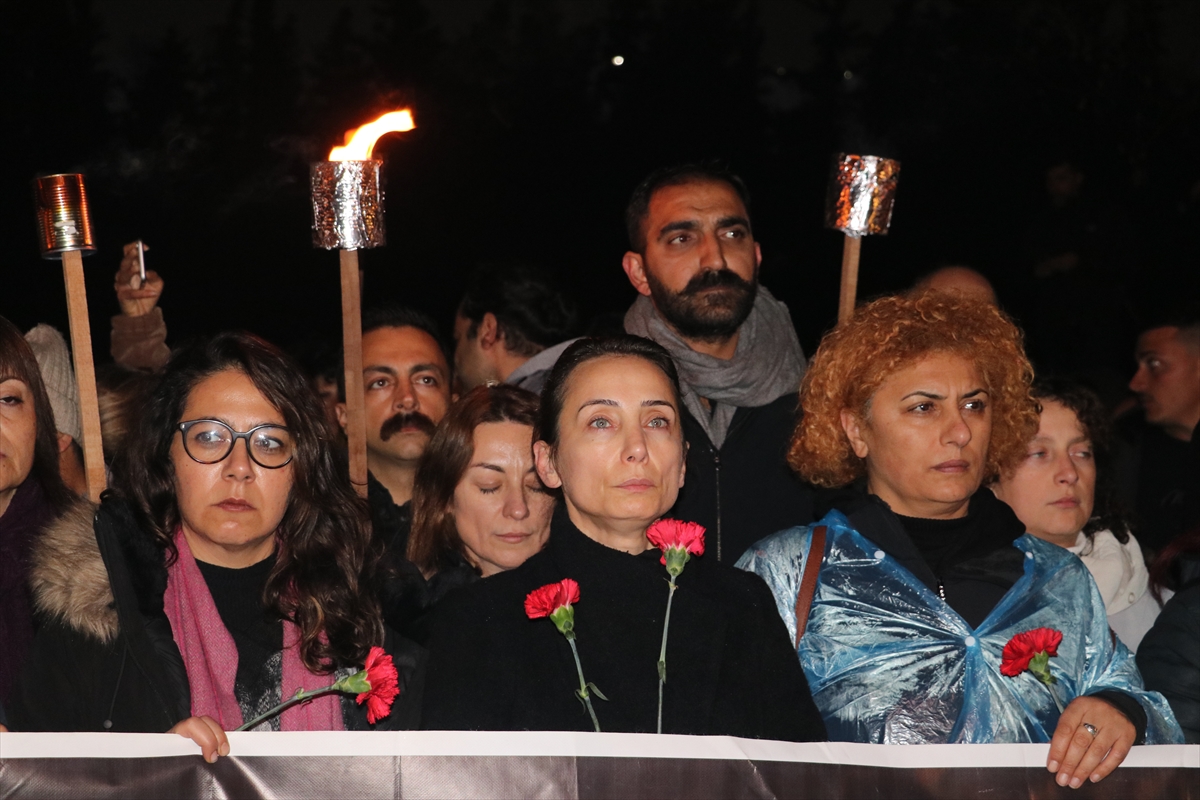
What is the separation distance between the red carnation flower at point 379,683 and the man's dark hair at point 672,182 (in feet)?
8.06

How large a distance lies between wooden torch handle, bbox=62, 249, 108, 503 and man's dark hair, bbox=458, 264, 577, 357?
2.73 m

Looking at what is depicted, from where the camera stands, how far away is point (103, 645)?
2928mm

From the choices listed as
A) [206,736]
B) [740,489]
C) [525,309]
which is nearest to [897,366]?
[740,489]

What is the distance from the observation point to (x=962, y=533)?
3.45m

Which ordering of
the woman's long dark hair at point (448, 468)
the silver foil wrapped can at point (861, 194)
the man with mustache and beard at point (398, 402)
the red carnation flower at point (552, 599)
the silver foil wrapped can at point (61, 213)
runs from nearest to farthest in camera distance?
the red carnation flower at point (552, 599) → the silver foil wrapped can at point (61, 213) → the woman's long dark hair at point (448, 468) → the silver foil wrapped can at point (861, 194) → the man with mustache and beard at point (398, 402)

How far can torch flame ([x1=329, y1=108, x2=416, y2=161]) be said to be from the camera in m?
4.05

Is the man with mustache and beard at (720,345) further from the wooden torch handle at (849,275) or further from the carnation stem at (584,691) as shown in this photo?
the carnation stem at (584,691)

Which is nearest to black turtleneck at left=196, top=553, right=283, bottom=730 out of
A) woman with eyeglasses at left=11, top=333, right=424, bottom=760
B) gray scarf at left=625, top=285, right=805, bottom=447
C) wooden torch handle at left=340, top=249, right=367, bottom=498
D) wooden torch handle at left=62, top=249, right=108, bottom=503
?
woman with eyeglasses at left=11, top=333, right=424, bottom=760

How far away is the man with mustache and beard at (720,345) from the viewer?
13.8ft

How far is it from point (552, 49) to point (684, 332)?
898cm

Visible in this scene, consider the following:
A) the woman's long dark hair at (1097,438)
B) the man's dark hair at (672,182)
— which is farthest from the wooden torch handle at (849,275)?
the woman's long dark hair at (1097,438)

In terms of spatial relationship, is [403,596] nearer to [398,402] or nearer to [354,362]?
[354,362]

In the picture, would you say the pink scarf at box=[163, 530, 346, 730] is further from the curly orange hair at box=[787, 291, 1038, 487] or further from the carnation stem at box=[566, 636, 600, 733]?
the curly orange hair at box=[787, 291, 1038, 487]

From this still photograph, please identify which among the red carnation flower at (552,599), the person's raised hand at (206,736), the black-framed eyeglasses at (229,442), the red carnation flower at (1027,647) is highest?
the black-framed eyeglasses at (229,442)
